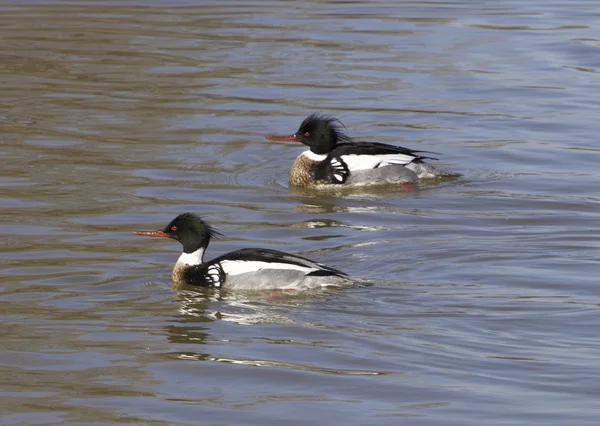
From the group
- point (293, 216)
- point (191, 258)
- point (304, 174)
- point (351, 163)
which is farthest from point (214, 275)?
point (351, 163)

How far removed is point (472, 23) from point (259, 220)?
13196mm

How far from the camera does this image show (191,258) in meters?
11.8

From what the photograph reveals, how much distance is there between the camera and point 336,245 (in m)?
12.9

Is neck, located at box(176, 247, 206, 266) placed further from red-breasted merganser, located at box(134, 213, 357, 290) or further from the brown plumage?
the brown plumage

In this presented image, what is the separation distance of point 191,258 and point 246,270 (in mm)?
684

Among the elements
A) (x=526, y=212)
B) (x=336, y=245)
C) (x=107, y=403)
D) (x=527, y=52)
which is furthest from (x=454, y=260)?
(x=527, y=52)

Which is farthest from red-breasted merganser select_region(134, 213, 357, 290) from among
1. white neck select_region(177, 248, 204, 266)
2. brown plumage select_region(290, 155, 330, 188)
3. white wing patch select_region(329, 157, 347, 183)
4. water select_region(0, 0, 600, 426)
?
white wing patch select_region(329, 157, 347, 183)

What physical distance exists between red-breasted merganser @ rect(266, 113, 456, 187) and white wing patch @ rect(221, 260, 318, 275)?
177 inches

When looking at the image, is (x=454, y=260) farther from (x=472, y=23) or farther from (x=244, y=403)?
(x=472, y=23)

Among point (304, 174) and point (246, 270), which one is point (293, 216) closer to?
point (304, 174)

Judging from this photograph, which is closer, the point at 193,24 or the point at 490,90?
the point at 490,90

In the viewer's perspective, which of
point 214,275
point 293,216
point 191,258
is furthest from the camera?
point 293,216

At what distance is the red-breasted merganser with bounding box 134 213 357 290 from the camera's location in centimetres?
1121

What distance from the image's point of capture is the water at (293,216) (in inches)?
355
